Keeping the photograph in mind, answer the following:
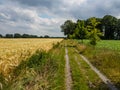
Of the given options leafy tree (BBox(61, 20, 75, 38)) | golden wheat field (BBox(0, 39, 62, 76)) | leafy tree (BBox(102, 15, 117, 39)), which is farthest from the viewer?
leafy tree (BBox(61, 20, 75, 38))

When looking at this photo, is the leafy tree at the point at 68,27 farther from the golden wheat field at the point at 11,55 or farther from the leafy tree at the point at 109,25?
the golden wheat field at the point at 11,55

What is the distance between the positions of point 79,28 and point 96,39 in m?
30.5

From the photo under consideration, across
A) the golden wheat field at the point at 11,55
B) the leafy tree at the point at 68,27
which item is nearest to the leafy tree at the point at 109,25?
the leafy tree at the point at 68,27

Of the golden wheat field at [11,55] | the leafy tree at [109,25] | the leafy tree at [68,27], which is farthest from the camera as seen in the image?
the leafy tree at [68,27]

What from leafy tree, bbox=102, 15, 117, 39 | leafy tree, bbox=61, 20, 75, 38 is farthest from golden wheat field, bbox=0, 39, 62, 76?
leafy tree, bbox=61, 20, 75, 38

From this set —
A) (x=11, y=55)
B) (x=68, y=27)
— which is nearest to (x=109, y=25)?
(x=68, y=27)

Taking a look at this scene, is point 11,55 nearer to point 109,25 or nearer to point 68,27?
point 109,25

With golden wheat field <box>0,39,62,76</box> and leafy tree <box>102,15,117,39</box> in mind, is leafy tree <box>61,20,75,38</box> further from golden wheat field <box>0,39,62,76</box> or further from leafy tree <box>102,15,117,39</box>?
golden wheat field <box>0,39,62,76</box>

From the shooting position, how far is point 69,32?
15125 cm

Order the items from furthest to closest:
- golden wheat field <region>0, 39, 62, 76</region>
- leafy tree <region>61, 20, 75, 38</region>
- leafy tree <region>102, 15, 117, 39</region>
→ leafy tree <region>61, 20, 75, 38</region> → leafy tree <region>102, 15, 117, 39</region> → golden wheat field <region>0, 39, 62, 76</region>

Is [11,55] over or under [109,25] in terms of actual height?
under

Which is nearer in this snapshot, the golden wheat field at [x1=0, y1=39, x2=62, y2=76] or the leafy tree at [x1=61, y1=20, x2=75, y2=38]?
the golden wheat field at [x1=0, y1=39, x2=62, y2=76]

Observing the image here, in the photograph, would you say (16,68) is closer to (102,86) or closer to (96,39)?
(102,86)

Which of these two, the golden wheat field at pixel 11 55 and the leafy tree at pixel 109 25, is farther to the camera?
the leafy tree at pixel 109 25
